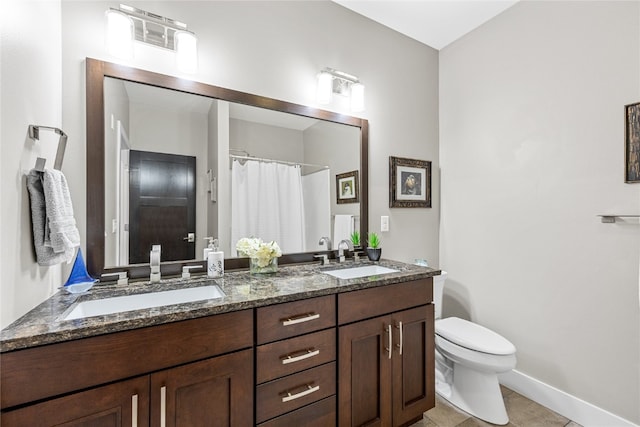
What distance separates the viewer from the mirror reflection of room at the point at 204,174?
1.39 meters

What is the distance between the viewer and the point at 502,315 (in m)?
2.11

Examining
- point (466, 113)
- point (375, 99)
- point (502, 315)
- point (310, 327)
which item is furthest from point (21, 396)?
point (466, 113)

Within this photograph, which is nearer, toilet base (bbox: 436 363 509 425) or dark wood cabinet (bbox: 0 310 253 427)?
dark wood cabinet (bbox: 0 310 253 427)

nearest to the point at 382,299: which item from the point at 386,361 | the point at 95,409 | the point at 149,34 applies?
the point at 386,361

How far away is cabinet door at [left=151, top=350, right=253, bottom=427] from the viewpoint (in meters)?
0.95

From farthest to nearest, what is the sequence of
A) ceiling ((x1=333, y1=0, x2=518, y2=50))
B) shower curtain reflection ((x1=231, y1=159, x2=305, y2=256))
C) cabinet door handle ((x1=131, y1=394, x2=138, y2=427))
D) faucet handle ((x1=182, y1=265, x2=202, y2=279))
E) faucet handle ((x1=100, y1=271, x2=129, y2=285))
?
ceiling ((x1=333, y1=0, x2=518, y2=50)) → shower curtain reflection ((x1=231, y1=159, x2=305, y2=256)) → faucet handle ((x1=182, y1=265, x2=202, y2=279)) → faucet handle ((x1=100, y1=271, x2=129, y2=285)) → cabinet door handle ((x1=131, y1=394, x2=138, y2=427))

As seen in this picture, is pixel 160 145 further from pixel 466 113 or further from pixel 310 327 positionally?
pixel 466 113

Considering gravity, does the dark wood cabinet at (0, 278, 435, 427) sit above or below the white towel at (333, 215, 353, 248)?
below

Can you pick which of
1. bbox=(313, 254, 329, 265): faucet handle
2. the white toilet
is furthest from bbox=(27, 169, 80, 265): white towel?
the white toilet

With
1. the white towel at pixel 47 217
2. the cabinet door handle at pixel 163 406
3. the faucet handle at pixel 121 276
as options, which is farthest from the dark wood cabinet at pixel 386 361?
the white towel at pixel 47 217

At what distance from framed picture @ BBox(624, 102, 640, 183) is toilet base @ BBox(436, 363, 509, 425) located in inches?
51.7

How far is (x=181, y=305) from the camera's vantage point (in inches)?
40.5

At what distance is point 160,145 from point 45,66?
1.59 feet

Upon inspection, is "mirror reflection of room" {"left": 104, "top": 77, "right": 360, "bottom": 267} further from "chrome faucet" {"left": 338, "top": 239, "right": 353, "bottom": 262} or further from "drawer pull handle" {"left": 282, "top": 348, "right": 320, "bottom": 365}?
"drawer pull handle" {"left": 282, "top": 348, "right": 320, "bottom": 365}
